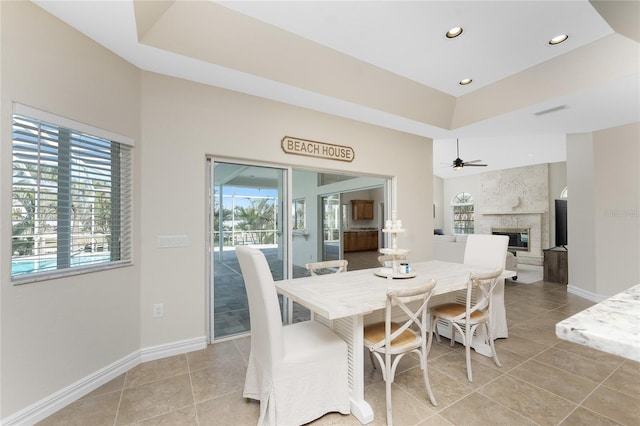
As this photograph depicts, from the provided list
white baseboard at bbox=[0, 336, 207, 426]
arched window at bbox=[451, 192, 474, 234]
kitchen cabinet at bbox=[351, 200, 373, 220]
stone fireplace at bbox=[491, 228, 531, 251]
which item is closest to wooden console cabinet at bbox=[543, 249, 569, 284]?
stone fireplace at bbox=[491, 228, 531, 251]

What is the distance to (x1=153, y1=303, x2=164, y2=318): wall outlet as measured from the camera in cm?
258

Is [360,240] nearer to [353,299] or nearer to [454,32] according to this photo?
[454,32]

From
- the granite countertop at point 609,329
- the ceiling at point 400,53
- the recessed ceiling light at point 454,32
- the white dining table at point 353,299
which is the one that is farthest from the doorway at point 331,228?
the granite countertop at point 609,329

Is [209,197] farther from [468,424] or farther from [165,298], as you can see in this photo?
[468,424]

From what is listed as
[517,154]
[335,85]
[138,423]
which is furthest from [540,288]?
[138,423]

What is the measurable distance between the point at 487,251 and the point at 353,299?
2.04 meters

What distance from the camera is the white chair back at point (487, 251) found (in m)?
→ 2.86

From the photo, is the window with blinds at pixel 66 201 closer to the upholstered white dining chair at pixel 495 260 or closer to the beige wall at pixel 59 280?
the beige wall at pixel 59 280

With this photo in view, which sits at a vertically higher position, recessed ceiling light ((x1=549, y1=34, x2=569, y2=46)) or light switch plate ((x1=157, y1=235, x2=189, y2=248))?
recessed ceiling light ((x1=549, y1=34, x2=569, y2=46))

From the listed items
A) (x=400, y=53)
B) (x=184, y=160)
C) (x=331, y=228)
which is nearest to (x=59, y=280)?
(x=184, y=160)

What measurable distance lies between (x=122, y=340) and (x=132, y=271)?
0.58m

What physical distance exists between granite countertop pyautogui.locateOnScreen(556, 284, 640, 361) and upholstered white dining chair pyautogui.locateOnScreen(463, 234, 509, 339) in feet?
6.91

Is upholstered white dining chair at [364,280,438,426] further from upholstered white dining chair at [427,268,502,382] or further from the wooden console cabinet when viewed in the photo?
the wooden console cabinet

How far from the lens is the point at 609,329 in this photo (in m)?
0.73
